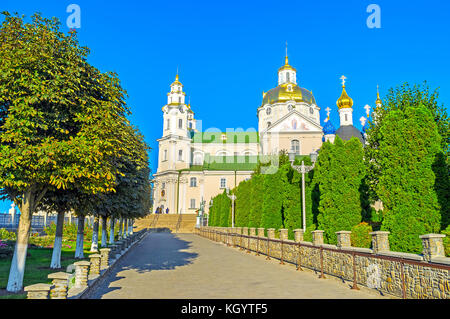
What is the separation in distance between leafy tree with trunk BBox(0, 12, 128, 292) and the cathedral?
5058 centimetres

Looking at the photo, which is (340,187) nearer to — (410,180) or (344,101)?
(410,180)

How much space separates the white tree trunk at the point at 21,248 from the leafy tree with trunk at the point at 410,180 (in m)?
9.82

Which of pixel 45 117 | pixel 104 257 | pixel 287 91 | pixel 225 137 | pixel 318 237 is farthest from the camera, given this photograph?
pixel 225 137

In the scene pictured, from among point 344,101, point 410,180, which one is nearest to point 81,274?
point 410,180

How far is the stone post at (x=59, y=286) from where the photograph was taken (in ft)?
21.3

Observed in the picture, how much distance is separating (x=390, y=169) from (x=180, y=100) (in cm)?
6199

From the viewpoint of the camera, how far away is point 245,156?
243 feet

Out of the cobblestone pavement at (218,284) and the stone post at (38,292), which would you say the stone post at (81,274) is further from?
the stone post at (38,292)

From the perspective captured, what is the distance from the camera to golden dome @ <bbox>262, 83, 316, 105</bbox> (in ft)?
213

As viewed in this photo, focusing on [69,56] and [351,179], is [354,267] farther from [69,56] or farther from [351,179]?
[69,56]

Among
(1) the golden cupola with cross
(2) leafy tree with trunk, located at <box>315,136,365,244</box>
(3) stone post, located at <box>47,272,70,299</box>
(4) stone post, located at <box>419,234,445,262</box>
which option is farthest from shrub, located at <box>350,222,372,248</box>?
(1) the golden cupola with cross

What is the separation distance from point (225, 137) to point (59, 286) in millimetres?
74102

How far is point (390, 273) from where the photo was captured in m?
8.61
